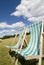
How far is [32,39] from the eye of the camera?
578cm

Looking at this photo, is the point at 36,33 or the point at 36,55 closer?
the point at 36,55

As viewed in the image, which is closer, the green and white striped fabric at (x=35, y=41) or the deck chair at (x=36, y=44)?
the deck chair at (x=36, y=44)

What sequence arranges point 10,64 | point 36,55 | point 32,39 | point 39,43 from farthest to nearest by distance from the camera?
point 10,64 → point 32,39 → point 39,43 → point 36,55

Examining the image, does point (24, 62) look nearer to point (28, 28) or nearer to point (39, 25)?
point (28, 28)

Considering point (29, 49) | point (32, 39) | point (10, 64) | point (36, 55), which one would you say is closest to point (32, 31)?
point (32, 39)

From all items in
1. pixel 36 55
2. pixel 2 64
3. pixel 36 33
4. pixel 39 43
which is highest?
pixel 36 33

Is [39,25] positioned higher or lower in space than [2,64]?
higher

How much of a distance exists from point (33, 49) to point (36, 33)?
59 centimetres

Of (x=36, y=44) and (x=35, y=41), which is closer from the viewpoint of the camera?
(x=36, y=44)

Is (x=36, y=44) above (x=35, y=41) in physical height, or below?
below

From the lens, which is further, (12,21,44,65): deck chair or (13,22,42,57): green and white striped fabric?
(13,22,42,57): green and white striped fabric

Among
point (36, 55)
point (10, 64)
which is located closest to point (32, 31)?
point (36, 55)

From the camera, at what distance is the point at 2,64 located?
652 cm

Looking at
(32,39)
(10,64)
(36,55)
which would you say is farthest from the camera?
(10,64)
